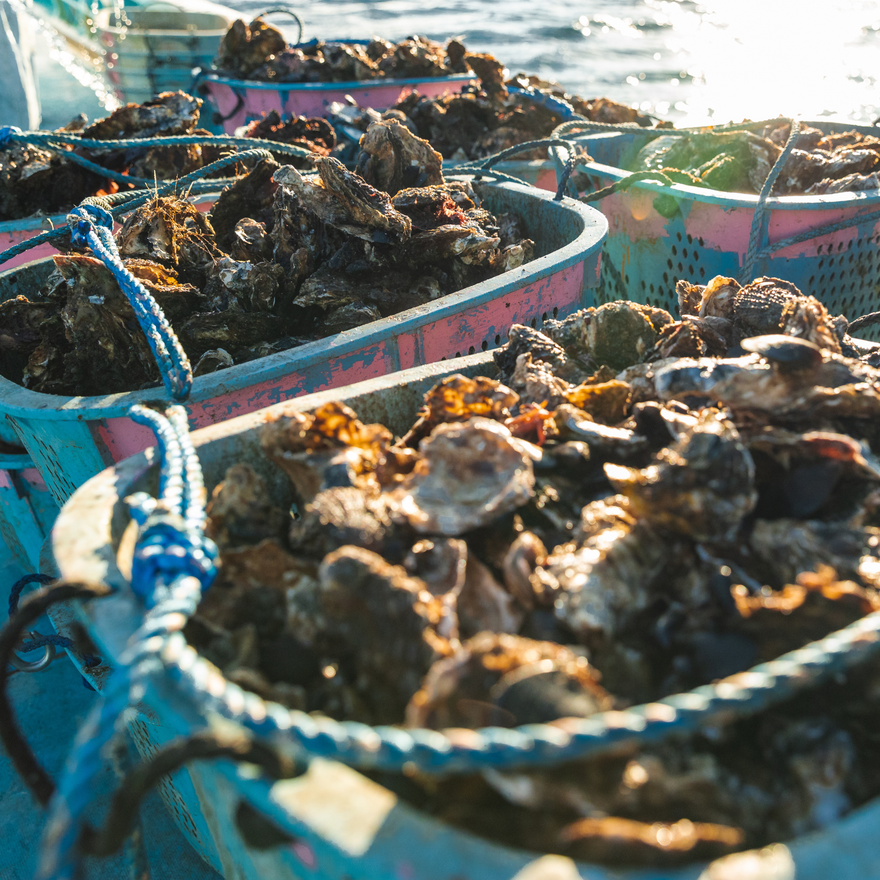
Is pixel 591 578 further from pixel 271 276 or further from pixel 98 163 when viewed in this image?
pixel 98 163

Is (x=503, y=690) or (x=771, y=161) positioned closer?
(x=503, y=690)

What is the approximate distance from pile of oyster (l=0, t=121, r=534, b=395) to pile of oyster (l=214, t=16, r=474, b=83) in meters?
3.33

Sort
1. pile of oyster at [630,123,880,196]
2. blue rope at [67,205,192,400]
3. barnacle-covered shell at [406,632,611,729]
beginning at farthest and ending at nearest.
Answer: pile of oyster at [630,123,880,196], blue rope at [67,205,192,400], barnacle-covered shell at [406,632,611,729]

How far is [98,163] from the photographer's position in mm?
3453

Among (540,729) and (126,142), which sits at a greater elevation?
(126,142)

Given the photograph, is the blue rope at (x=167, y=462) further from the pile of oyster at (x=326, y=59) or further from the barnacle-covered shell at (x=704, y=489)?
the pile of oyster at (x=326, y=59)

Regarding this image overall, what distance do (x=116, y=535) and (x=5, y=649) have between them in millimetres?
263

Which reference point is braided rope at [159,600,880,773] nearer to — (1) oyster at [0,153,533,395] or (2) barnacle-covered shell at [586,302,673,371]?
(2) barnacle-covered shell at [586,302,673,371]

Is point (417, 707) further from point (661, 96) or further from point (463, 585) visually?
point (661, 96)

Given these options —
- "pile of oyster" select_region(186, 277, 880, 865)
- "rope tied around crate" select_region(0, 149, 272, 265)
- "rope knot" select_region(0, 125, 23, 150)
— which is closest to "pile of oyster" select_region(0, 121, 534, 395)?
"rope tied around crate" select_region(0, 149, 272, 265)

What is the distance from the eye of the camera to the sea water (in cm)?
930

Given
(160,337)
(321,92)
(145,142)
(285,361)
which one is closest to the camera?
(160,337)

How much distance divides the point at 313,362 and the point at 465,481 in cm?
87

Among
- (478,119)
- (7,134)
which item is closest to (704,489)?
(7,134)
